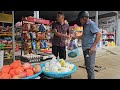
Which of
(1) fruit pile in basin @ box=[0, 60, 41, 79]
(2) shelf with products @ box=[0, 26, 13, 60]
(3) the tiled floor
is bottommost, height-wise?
(3) the tiled floor

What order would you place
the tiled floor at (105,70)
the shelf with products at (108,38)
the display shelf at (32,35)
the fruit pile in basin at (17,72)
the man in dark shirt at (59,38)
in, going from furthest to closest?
1. the shelf with products at (108,38)
2. the display shelf at (32,35)
3. the tiled floor at (105,70)
4. the man in dark shirt at (59,38)
5. the fruit pile in basin at (17,72)

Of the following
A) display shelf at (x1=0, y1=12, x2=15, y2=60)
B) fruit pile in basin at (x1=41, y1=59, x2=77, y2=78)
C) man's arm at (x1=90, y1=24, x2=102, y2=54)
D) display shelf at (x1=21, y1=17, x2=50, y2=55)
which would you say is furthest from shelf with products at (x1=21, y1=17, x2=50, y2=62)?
fruit pile in basin at (x1=41, y1=59, x2=77, y2=78)

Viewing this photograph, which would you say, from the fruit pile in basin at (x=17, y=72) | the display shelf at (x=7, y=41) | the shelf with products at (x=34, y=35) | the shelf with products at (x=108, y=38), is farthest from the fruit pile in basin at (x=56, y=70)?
the shelf with products at (x=108, y=38)

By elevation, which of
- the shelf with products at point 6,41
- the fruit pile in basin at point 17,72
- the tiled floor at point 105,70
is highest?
the shelf with products at point 6,41

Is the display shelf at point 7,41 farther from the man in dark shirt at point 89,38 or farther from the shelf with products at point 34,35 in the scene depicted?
the man in dark shirt at point 89,38

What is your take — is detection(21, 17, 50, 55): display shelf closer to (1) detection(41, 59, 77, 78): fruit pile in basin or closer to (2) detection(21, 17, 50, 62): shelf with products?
(2) detection(21, 17, 50, 62): shelf with products
